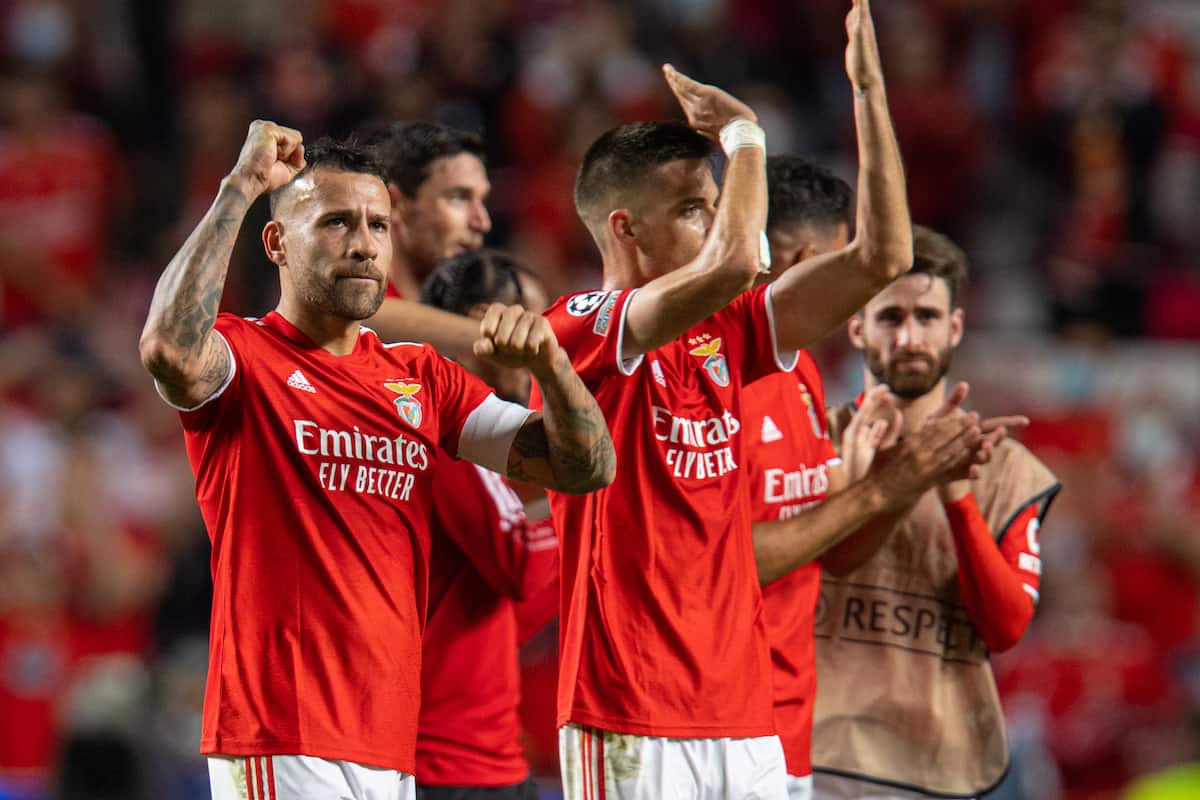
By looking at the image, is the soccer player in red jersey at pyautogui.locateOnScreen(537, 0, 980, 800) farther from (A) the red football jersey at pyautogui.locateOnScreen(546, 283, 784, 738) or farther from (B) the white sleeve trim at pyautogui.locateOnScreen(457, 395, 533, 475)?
(B) the white sleeve trim at pyautogui.locateOnScreen(457, 395, 533, 475)

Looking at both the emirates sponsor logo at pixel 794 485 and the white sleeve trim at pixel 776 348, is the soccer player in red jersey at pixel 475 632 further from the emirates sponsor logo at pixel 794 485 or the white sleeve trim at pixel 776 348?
the white sleeve trim at pixel 776 348

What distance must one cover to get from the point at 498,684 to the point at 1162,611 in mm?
5669

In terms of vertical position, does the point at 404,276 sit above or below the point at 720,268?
above

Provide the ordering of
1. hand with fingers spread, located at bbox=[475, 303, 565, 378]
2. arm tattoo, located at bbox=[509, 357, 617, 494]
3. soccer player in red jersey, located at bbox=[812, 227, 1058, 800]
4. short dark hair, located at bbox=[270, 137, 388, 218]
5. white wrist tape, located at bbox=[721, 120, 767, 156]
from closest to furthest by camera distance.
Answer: hand with fingers spread, located at bbox=[475, 303, 565, 378]
arm tattoo, located at bbox=[509, 357, 617, 494]
short dark hair, located at bbox=[270, 137, 388, 218]
white wrist tape, located at bbox=[721, 120, 767, 156]
soccer player in red jersey, located at bbox=[812, 227, 1058, 800]

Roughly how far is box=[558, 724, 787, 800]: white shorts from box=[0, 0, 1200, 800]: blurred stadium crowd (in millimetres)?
4686

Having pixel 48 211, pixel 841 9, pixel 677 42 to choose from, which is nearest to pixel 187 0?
pixel 48 211

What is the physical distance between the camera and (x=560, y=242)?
11414 mm

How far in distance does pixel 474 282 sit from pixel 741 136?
1415mm

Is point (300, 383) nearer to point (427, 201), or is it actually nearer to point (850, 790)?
point (427, 201)

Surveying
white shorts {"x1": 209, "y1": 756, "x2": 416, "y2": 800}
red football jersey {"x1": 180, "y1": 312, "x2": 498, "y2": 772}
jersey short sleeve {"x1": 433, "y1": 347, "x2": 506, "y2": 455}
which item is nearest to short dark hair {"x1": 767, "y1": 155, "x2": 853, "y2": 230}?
jersey short sleeve {"x1": 433, "y1": 347, "x2": 506, "y2": 455}

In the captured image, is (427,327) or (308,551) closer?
(308,551)

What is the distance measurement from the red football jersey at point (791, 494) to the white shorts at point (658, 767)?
59 centimetres

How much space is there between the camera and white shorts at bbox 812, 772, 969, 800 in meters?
5.23

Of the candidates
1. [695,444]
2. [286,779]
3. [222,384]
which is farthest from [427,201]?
[286,779]
